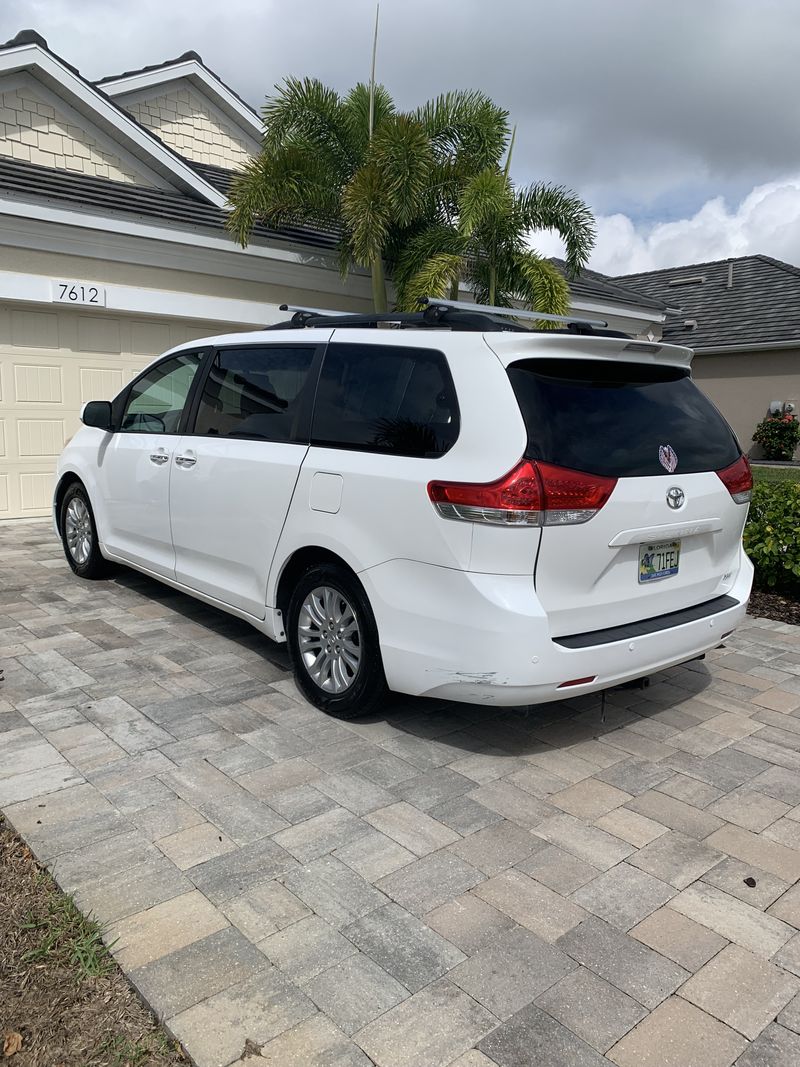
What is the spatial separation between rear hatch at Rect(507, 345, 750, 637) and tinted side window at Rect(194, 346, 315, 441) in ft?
4.46

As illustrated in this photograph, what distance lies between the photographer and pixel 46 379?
9156 millimetres

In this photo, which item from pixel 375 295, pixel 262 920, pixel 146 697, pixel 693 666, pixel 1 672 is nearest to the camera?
pixel 262 920

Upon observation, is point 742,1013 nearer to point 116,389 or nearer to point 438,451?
point 438,451

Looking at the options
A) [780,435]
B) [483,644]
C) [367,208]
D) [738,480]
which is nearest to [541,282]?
[367,208]

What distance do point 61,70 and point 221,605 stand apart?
27.6 ft

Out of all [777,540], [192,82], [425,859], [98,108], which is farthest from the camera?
[192,82]

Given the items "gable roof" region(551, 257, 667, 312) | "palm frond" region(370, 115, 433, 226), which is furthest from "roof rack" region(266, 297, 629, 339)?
"gable roof" region(551, 257, 667, 312)

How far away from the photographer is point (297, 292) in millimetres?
11047

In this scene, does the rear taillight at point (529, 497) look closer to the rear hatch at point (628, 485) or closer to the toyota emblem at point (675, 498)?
the rear hatch at point (628, 485)

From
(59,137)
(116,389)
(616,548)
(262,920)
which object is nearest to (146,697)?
(262,920)

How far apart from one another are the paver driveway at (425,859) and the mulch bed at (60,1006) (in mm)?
69

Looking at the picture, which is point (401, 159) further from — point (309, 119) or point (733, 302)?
point (733, 302)

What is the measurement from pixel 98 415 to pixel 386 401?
2.95 meters

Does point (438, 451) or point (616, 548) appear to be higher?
point (438, 451)
